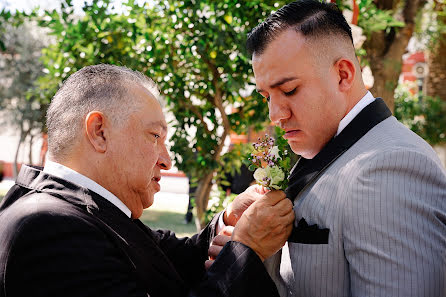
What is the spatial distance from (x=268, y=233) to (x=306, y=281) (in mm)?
263

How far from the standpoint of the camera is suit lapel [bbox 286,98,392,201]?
2.17 meters

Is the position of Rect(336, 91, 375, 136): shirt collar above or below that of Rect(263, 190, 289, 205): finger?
above

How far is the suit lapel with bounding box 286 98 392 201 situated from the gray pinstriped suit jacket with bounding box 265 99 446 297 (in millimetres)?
54

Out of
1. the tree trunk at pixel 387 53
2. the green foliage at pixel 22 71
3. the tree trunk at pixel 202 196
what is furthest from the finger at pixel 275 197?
the green foliage at pixel 22 71

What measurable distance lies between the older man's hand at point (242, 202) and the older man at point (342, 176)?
0.36 m

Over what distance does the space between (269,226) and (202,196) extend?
10.9 feet

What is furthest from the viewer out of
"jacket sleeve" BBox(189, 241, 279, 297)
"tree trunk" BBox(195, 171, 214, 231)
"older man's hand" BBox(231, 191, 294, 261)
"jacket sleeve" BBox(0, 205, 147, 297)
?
"tree trunk" BBox(195, 171, 214, 231)

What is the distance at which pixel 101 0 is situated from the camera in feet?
15.6

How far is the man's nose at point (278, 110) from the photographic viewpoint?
2338 millimetres

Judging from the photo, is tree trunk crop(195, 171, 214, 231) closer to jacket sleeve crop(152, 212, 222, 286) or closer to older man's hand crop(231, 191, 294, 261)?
jacket sleeve crop(152, 212, 222, 286)

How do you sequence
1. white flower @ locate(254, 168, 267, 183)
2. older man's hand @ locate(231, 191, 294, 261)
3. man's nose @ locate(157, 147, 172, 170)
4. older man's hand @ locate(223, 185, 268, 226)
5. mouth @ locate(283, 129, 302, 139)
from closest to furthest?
older man's hand @ locate(231, 191, 294, 261) < white flower @ locate(254, 168, 267, 183) < mouth @ locate(283, 129, 302, 139) < man's nose @ locate(157, 147, 172, 170) < older man's hand @ locate(223, 185, 268, 226)

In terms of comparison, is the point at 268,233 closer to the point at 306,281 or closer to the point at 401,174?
the point at 306,281

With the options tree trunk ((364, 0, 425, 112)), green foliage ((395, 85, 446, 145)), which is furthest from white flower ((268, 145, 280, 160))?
green foliage ((395, 85, 446, 145))

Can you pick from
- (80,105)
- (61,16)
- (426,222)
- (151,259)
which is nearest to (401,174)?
(426,222)
